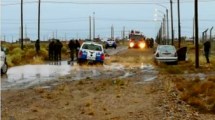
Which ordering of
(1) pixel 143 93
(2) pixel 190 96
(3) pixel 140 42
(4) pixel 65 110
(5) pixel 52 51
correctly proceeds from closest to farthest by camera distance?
(4) pixel 65 110 < (2) pixel 190 96 < (1) pixel 143 93 < (5) pixel 52 51 < (3) pixel 140 42

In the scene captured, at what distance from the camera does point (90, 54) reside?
125 ft

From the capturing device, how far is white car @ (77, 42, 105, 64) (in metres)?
38.1

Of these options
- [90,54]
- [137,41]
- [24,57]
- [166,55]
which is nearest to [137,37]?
[137,41]

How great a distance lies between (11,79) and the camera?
25.3 metres

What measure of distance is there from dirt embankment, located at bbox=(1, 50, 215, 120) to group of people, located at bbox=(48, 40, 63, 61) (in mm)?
23293

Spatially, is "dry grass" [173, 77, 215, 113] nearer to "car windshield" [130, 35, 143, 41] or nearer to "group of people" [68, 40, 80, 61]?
"group of people" [68, 40, 80, 61]

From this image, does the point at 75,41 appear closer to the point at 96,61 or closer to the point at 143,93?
the point at 96,61

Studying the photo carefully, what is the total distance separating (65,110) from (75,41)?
33.7m

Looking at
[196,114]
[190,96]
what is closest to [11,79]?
[190,96]

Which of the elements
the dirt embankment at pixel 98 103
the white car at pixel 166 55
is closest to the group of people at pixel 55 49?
the white car at pixel 166 55

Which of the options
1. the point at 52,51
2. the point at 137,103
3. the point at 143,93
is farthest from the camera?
the point at 52,51

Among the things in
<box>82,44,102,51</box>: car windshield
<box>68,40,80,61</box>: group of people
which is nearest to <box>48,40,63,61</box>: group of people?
<box>68,40,80,61</box>: group of people

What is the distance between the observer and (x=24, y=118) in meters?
13.6

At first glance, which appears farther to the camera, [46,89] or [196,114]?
[46,89]
